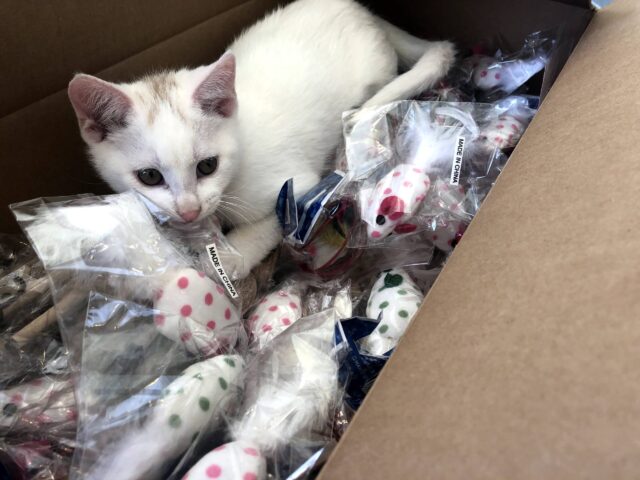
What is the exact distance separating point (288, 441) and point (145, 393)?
221 mm

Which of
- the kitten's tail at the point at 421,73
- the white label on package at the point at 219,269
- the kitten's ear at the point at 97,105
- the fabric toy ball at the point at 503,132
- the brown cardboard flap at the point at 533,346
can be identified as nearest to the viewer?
the brown cardboard flap at the point at 533,346

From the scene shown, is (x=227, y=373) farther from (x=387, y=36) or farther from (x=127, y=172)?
(x=387, y=36)

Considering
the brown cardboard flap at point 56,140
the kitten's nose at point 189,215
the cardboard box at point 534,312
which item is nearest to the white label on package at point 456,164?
the cardboard box at point 534,312

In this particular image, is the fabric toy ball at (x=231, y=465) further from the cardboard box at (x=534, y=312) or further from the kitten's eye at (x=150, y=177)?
the kitten's eye at (x=150, y=177)

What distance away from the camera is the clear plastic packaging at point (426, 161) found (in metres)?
0.99

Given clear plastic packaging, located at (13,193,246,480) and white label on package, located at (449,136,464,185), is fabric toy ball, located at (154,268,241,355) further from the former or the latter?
white label on package, located at (449,136,464,185)

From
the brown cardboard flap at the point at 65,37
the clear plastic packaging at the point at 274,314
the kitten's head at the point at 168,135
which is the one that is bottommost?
the clear plastic packaging at the point at 274,314

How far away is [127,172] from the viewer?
0.99 metres

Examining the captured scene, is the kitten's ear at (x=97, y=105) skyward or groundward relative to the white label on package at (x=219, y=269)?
skyward

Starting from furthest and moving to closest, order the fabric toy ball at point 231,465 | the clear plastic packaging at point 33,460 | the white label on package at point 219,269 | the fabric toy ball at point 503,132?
the fabric toy ball at point 503,132, the white label on package at point 219,269, the clear plastic packaging at point 33,460, the fabric toy ball at point 231,465

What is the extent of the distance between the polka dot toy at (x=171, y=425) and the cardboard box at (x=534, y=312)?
0.25 m

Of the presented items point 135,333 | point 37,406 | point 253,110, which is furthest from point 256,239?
point 37,406

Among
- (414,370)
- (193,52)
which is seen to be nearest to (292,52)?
(193,52)

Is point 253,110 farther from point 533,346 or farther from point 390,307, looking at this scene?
point 533,346
